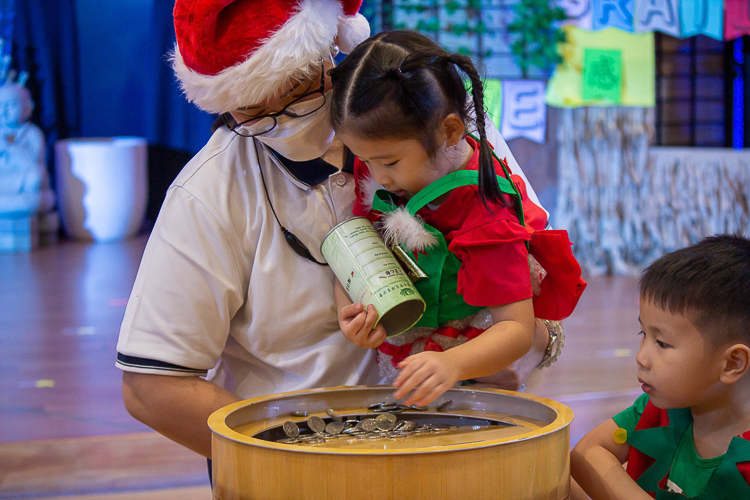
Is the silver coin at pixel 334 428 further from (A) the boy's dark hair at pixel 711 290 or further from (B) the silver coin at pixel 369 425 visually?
(A) the boy's dark hair at pixel 711 290

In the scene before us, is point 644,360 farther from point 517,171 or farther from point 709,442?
point 517,171

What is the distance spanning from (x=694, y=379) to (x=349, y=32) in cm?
83

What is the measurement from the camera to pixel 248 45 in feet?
3.97

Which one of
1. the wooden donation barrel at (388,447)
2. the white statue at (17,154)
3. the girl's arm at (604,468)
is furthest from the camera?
the white statue at (17,154)

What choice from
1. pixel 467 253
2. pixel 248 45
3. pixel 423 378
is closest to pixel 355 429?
pixel 423 378

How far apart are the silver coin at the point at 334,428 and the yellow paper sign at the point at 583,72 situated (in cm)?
470

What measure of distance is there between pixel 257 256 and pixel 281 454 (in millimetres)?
488

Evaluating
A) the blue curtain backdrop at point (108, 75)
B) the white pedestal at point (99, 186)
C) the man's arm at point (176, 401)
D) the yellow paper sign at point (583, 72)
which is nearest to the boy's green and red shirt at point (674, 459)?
the man's arm at point (176, 401)

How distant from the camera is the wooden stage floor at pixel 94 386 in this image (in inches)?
93.0

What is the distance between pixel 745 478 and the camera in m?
0.99

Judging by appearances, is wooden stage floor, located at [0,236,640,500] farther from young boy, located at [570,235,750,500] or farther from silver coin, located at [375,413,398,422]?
silver coin, located at [375,413,398,422]

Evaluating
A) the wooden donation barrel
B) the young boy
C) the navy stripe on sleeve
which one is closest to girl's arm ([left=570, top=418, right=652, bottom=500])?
the young boy

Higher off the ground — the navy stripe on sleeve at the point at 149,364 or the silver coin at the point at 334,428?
the navy stripe on sleeve at the point at 149,364

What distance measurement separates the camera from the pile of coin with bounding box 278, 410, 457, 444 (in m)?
0.99
